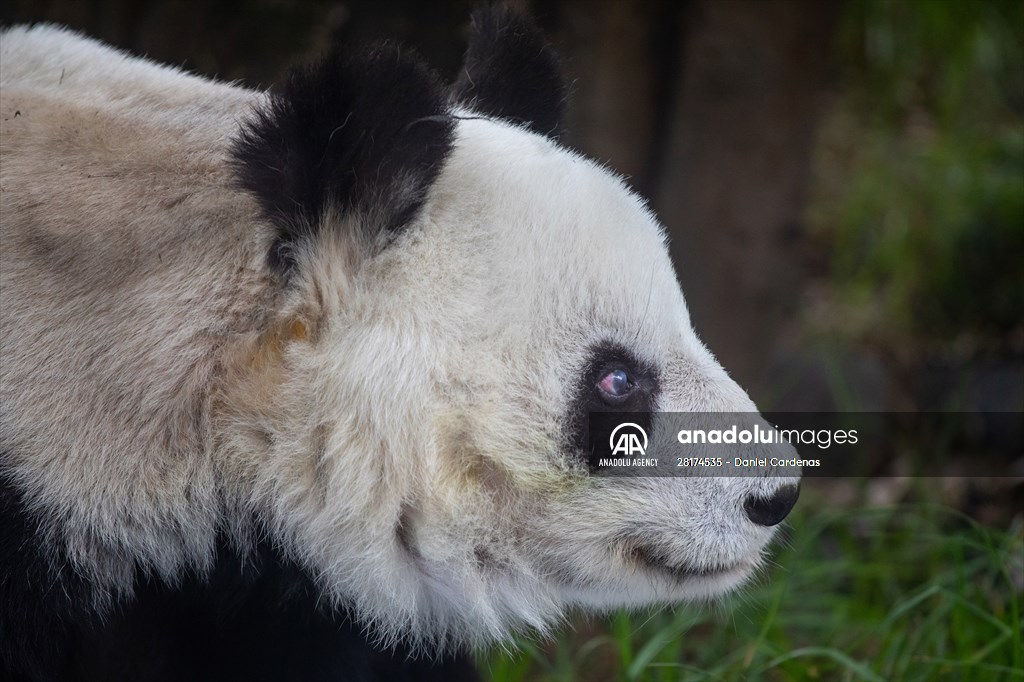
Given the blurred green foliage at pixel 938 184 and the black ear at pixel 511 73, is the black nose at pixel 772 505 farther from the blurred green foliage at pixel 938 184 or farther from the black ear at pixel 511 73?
the blurred green foliage at pixel 938 184

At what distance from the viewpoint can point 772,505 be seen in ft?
6.89

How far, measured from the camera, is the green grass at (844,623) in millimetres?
2895

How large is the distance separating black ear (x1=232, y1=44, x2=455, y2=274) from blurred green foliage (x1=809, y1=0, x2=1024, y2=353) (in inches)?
167

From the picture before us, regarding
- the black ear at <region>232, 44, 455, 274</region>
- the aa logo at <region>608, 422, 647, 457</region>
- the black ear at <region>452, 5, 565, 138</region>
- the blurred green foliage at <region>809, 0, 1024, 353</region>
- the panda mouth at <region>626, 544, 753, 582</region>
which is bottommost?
the blurred green foliage at <region>809, 0, 1024, 353</region>

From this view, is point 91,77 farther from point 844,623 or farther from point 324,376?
point 844,623

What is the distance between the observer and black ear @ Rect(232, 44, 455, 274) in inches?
74.1

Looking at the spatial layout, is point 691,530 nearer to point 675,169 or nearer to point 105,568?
point 105,568

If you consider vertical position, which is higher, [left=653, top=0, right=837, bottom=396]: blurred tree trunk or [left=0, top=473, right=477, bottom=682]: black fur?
[left=0, top=473, right=477, bottom=682]: black fur

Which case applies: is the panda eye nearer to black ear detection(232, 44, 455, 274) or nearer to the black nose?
the black nose

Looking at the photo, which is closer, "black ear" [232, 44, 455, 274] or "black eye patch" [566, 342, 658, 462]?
"black ear" [232, 44, 455, 274]

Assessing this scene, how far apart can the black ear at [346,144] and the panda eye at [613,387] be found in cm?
51

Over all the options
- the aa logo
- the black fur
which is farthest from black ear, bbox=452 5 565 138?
the black fur

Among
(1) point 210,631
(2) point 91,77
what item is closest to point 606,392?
(1) point 210,631

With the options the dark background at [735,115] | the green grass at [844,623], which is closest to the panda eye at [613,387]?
the green grass at [844,623]
